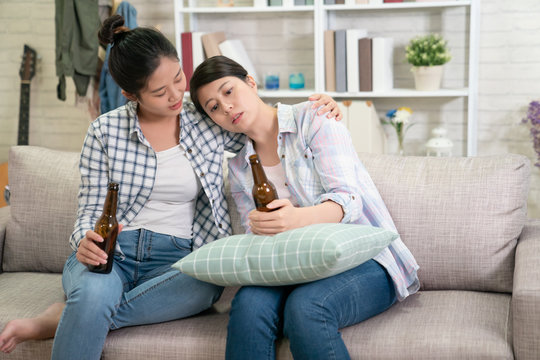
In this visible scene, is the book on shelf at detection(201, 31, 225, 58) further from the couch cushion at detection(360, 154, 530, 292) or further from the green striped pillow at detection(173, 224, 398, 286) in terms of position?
the green striped pillow at detection(173, 224, 398, 286)

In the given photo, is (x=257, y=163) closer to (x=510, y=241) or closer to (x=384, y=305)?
(x=384, y=305)

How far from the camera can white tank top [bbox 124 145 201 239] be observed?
1943 millimetres

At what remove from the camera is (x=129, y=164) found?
1.93 m

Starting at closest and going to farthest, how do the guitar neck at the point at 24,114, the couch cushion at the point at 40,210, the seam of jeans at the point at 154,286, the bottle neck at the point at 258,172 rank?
the bottle neck at the point at 258,172 → the seam of jeans at the point at 154,286 → the couch cushion at the point at 40,210 → the guitar neck at the point at 24,114

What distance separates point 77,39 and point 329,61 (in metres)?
1.40

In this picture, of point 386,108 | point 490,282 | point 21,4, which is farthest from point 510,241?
point 21,4

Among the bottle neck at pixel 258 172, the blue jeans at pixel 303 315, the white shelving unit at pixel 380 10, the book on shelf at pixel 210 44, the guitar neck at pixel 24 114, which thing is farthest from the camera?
the guitar neck at pixel 24 114

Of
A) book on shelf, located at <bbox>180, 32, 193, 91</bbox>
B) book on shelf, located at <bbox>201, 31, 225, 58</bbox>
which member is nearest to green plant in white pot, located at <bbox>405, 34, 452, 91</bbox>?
book on shelf, located at <bbox>201, 31, 225, 58</bbox>

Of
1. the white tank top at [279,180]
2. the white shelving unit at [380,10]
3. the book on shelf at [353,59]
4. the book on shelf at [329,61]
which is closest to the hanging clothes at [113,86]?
the white shelving unit at [380,10]

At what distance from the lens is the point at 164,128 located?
1990 mm

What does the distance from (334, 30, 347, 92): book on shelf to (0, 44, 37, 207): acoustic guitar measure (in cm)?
196

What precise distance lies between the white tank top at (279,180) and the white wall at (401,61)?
2024 mm

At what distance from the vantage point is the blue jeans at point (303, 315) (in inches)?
60.6

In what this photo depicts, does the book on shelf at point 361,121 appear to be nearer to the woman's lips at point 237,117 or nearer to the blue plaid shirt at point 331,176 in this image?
the blue plaid shirt at point 331,176
